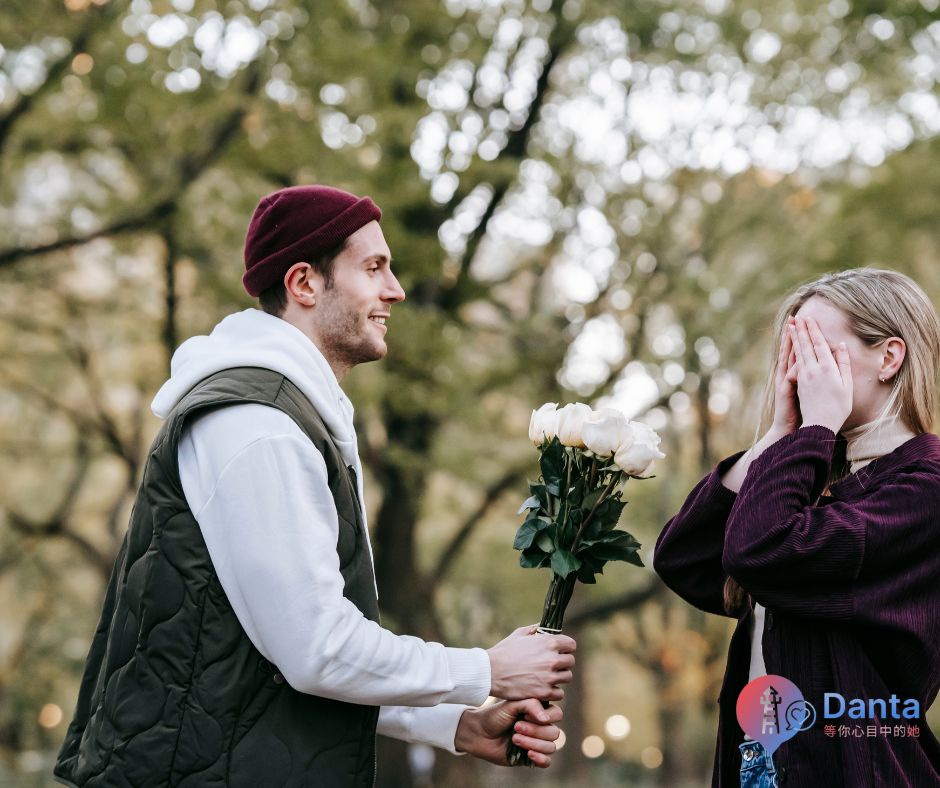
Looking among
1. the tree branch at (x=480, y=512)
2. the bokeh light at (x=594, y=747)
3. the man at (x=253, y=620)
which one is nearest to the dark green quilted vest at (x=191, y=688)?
the man at (x=253, y=620)

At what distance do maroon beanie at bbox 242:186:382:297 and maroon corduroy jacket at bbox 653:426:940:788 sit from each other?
4.33 ft

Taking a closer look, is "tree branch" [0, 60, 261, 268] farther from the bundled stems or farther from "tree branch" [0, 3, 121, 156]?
the bundled stems

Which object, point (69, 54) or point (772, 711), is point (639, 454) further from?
point (69, 54)

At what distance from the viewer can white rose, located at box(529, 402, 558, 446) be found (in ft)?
9.29

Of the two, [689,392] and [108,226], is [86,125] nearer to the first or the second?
[108,226]

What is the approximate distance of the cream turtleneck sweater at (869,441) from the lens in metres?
2.59

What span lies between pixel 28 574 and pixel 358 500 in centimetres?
1917

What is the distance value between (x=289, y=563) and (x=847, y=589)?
1274 mm

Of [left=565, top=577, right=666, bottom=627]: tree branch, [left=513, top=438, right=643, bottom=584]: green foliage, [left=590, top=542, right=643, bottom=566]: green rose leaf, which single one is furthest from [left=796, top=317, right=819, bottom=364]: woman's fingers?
[left=565, top=577, right=666, bottom=627]: tree branch

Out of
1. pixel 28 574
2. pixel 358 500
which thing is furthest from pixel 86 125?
pixel 28 574

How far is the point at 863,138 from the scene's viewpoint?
43.4ft

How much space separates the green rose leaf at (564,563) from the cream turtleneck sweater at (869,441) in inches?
20.0

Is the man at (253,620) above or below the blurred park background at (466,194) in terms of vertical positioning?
below

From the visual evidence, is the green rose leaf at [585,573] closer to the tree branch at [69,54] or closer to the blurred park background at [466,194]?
the blurred park background at [466,194]
